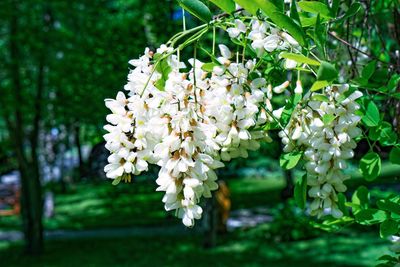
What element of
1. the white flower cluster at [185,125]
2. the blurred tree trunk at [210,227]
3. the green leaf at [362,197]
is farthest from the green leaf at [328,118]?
the blurred tree trunk at [210,227]

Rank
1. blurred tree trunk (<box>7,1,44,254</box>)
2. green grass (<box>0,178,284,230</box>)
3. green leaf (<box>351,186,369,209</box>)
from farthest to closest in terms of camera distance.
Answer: green grass (<box>0,178,284,230</box>) < blurred tree trunk (<box>7,1,44,254</box>) < green leaf (<box>351,186,369,209</box>)

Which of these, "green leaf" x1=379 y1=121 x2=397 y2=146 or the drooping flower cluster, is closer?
the drooping flower cluster

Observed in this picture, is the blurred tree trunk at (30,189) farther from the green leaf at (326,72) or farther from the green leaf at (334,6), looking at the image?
the green leaf at (326,72)

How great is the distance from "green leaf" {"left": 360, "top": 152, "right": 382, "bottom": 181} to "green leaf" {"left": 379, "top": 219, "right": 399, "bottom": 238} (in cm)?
12

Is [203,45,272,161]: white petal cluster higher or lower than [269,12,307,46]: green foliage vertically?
lower

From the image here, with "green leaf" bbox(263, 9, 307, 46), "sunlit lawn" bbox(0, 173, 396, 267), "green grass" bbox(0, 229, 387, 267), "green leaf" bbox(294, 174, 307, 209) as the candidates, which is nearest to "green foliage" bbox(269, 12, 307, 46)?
"green leaf" bbox(263, 9, 307, 46)

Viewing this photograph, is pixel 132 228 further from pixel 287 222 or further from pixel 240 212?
pixel 287 222

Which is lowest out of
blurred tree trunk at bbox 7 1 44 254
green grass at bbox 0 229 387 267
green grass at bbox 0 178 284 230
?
green grass at bbox 0 229 387 267

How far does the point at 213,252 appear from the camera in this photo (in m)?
8.94

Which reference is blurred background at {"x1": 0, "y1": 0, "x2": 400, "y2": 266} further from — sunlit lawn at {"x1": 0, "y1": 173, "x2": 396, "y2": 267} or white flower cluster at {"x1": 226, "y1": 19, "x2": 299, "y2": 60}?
white flower cluster at {"x1": 226, "y1": 19, "x2": 299, "y2": 60}

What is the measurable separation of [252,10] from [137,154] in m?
0.34

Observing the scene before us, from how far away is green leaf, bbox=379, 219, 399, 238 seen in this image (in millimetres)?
1295

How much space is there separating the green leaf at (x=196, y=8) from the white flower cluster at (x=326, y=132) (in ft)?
0.85

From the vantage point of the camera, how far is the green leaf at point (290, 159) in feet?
3.92
